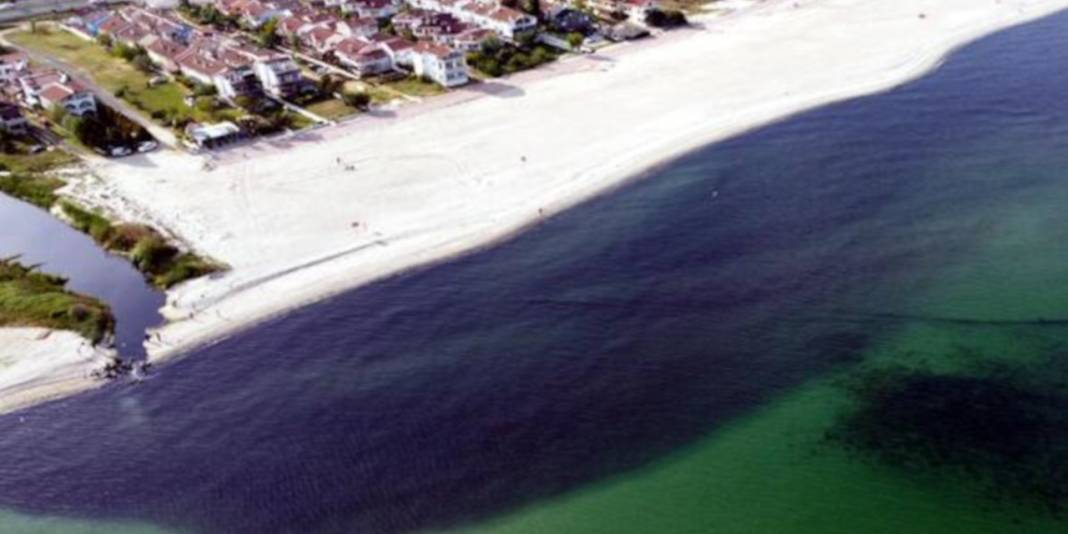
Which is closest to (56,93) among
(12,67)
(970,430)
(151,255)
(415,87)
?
(12,67)

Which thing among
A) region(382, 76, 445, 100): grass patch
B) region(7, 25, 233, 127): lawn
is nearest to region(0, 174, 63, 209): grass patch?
region(7, 25, 233, 127): lawn

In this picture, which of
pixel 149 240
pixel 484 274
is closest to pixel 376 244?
pixel 484 274

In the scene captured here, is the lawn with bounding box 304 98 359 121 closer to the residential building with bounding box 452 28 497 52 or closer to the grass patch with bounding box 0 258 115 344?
the residential building with bounding box 452 28 497 52

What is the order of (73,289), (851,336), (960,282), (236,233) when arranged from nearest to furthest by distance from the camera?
(851,336) → (960,282) → (73,289) → (236,233)

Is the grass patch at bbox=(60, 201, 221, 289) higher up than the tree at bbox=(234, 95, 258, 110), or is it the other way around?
the tree at bbox=(234, 95, 258, 110)

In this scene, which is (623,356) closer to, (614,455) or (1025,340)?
(614,455)

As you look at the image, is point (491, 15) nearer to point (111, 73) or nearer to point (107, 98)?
point (111, 73)
